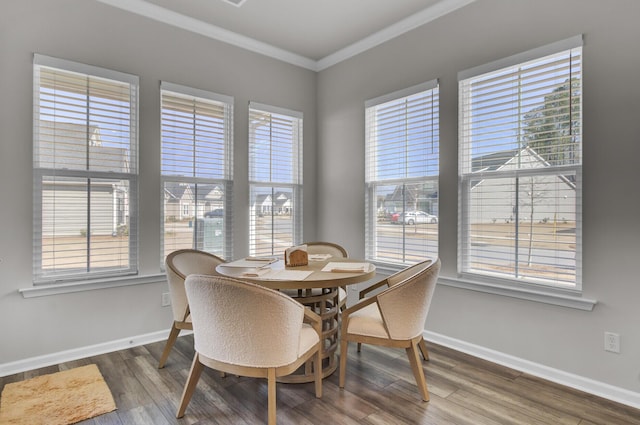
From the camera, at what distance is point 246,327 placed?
5.80 ft

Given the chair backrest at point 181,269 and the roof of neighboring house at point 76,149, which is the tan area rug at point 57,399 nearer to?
the chair backrest at point 181,269

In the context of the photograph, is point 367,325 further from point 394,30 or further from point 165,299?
point 394,30

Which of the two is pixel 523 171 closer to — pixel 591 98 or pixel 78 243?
pixel 591 98

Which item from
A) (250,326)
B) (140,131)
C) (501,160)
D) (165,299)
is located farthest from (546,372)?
(140,131)

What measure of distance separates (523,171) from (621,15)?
106cm

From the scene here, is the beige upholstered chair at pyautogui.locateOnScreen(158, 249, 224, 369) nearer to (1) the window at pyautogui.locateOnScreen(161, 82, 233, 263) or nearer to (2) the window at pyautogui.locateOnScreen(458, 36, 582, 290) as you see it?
(1) the window at pyautogui.locateOnScreen(161, 82, 233, 263)

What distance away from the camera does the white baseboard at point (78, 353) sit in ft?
8.39

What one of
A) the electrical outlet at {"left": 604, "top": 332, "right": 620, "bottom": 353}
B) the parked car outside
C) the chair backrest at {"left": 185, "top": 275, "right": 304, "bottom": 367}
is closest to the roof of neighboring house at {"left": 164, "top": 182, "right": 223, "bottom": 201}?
the chair backrest at {"left": 185, "top": 275, "right": 304, "bottom": 367}

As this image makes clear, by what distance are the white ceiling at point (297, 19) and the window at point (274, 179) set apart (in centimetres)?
69

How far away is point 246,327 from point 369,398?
100 cm

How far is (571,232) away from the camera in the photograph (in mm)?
2408

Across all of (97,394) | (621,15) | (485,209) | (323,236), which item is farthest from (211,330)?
(621,15)

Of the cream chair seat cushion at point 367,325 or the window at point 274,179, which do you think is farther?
the window at point 274,179

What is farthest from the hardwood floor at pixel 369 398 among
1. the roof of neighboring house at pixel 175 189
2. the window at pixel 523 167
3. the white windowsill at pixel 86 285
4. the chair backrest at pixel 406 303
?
the roof of neighboring house at pixel 175 189
